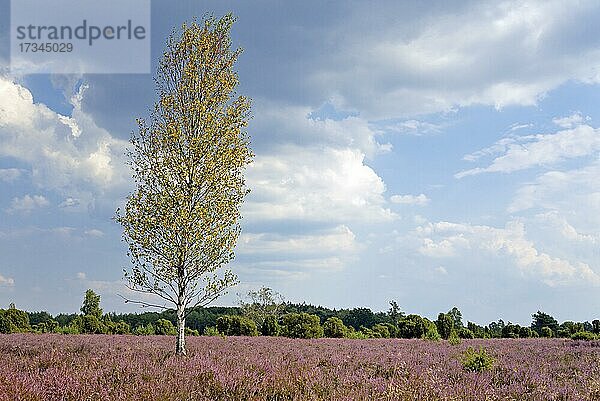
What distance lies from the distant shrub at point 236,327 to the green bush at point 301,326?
7.15 feet

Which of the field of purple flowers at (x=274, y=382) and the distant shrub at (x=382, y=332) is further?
the distant shrub at (x=382, y=332)

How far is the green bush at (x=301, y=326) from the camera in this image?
90.1 feet

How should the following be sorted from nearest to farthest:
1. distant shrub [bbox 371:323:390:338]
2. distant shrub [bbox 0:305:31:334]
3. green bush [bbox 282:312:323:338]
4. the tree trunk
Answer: the tree trunk
green bush [bbox 282:312:323:338]
distant shrub [bbox 0:305:31:334]
distant shrub [bbox 371:323:390:338]

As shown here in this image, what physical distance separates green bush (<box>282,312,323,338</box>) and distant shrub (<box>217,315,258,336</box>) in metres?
2.18

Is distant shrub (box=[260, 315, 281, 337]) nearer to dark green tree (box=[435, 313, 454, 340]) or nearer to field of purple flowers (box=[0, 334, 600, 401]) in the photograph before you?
dark green tree (box=[435, 313, 454, 340])

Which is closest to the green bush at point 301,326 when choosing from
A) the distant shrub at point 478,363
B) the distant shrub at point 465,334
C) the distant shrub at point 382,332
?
the distant shrub at point 382,332

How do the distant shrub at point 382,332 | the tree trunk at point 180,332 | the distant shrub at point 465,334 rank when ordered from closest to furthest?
the tree trunk at point 180,332
the distant shrub at point 465,334
the distant shrub at point 382,332

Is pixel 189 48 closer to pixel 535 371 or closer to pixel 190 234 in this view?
pixel 190 234

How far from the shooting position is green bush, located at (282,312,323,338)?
2745 cm

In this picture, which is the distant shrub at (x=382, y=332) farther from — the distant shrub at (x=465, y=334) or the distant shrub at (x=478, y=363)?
the distant shrub at (x=478, y=363)

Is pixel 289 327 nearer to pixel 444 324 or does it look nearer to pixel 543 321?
pixel 444 324

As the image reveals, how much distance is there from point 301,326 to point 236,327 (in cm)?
470

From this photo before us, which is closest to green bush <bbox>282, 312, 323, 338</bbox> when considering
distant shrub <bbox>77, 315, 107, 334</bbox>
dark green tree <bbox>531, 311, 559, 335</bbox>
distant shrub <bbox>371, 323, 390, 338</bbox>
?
distant shrub <bbox>371, 323, 390, 338</bbox>

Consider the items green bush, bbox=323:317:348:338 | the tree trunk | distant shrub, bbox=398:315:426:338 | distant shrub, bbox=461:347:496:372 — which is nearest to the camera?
distant shrub, bbox=461:347:496:372
